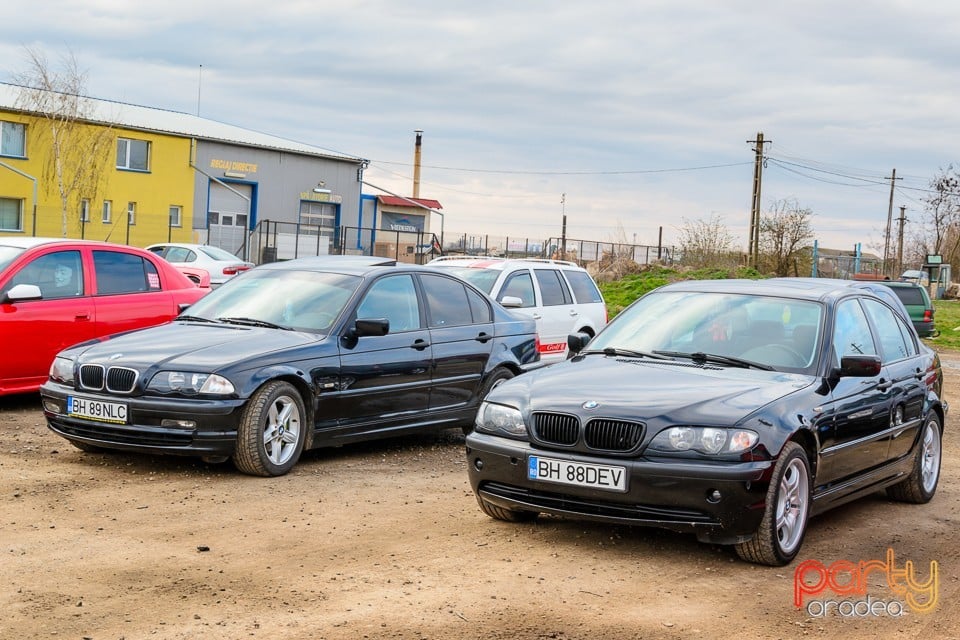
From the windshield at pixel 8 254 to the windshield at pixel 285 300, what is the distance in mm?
2401

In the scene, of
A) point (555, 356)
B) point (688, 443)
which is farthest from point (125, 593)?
point (555, 356)

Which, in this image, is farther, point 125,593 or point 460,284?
point 460,284

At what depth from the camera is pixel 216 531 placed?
6.30m

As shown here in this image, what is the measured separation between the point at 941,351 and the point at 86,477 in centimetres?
2549

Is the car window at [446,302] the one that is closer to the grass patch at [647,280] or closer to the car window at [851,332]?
the car window at [851,332]

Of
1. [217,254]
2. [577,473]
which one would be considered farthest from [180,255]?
[577,473]

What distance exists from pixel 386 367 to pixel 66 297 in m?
3.80

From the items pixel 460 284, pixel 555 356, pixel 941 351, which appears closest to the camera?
pixel 460 284

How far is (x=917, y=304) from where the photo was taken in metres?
27.7

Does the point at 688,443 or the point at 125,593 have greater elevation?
the point at 688,443

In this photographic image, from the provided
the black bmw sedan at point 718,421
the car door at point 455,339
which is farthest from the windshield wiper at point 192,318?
the black bmw sedan at point 718,421

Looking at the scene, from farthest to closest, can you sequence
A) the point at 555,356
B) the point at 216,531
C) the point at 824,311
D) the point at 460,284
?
the point at 555,356, the point at 460,284, the point at 824,311, the point at 216,531

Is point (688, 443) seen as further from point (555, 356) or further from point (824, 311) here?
point (555, 356)

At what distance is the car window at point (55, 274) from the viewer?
10.7 m
